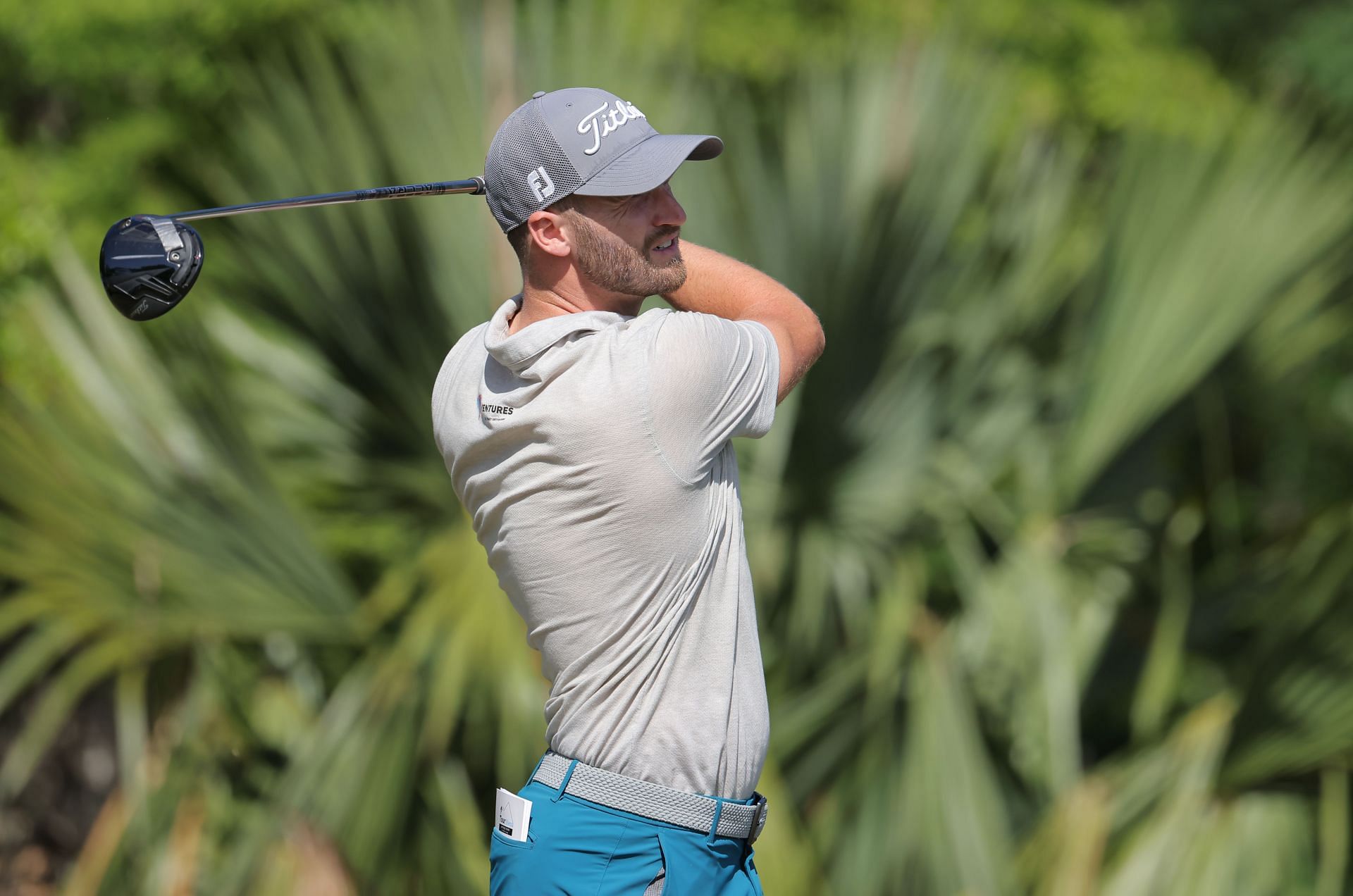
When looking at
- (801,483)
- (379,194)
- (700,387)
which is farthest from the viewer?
(801,483)

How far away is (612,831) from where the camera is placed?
97.1 inches

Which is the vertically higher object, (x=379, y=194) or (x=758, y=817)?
(x=379, y=194)

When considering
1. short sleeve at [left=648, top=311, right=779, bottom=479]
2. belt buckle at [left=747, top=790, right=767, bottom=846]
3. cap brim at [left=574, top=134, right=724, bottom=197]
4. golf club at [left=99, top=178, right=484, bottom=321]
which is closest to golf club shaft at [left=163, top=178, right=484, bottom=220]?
golf club at [left=99, top=178, right=484, bottom=321]

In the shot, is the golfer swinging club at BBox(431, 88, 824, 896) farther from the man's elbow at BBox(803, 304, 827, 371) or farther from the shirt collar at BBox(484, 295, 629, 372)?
the man's elbow at BBox(803, 304, 827, 371)

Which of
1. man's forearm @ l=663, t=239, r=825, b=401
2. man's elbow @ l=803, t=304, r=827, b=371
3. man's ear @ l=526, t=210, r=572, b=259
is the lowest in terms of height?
man's elbow @ l=803, t=304, r=827, b=371

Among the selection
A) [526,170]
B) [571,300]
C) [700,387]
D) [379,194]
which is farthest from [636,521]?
[379,194]

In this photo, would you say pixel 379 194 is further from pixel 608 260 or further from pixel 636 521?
pixel 636 521

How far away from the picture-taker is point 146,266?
2.48 m

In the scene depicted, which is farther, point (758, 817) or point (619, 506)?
point (758, 817)

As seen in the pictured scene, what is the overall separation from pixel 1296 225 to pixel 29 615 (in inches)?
156

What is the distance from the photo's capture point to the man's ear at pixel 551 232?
253 cm

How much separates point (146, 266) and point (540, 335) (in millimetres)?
671

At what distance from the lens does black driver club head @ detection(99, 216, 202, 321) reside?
8.10 feet

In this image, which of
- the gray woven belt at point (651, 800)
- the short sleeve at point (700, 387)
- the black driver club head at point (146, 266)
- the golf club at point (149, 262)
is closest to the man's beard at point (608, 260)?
the short sleeve at point (700, 387)
